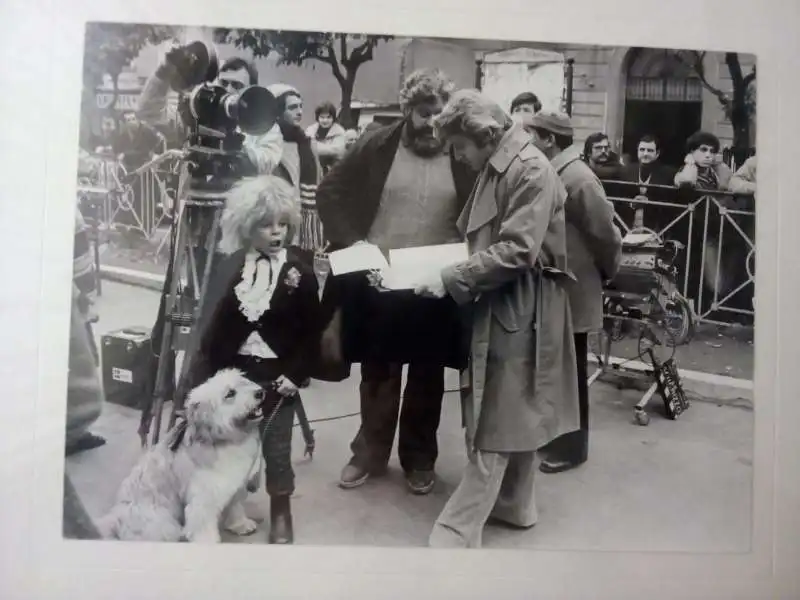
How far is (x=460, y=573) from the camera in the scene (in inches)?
54.7

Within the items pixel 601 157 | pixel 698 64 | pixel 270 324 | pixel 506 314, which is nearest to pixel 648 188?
pixel 601 157

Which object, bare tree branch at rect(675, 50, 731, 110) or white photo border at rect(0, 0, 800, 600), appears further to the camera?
bare tree branch at rect(675, 50, 731, 110)

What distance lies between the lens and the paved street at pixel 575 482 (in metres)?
1.39

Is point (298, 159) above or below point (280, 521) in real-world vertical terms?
above

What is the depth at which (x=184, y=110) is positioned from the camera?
1429 mm

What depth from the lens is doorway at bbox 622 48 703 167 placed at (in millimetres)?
1465

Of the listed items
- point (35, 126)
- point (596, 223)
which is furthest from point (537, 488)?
point (35, 126)

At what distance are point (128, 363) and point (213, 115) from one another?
522 millimetres

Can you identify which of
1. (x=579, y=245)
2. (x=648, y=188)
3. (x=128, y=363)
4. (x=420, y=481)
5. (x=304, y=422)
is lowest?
(x=420, y=481)

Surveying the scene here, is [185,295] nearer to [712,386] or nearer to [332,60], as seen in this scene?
[332,60]

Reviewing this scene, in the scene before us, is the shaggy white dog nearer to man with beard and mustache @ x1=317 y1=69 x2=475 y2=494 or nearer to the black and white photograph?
the black and white photograph

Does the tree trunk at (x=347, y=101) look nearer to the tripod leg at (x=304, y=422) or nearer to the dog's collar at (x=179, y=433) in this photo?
the tripod leg at (x=304, y=422)

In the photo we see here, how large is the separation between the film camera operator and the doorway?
2.41 ft

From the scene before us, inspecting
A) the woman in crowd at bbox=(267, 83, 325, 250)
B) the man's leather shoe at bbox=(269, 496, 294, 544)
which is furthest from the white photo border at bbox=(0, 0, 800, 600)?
the woman in crowd at bbox=(267, 83, 325, 250)
